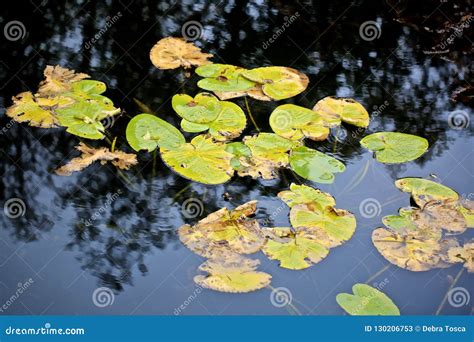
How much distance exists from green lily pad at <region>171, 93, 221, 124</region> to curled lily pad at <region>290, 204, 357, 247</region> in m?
0.55

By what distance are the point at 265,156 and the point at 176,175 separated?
1.15 ft

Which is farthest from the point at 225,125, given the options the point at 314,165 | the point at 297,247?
the point at 297,247

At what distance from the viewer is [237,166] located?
247 centimetres

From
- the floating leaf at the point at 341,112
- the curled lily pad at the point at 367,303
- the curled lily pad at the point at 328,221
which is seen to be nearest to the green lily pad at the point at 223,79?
the floating leaf at the point at 341,112

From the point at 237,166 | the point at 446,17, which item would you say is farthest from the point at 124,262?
the point at 446,17

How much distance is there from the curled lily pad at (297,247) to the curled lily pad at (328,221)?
1.0 inches

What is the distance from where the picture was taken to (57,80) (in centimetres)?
281

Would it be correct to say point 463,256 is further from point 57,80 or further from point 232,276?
point 57,80

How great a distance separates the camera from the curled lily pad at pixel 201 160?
243 cm

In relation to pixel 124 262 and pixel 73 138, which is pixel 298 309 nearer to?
pixel 124 262

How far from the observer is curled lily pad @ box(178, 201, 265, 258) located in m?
2.22

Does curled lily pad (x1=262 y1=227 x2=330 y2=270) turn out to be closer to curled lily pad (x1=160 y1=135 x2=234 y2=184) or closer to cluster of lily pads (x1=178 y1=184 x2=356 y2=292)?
cluster of lily pads (x1=178 y1=184 x2=356 y2=292)

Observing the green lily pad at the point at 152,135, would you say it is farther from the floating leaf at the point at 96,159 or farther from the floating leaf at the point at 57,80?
the floating leaf at the point at 57,80

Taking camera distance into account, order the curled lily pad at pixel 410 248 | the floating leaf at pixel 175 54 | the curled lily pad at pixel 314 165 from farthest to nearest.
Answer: the floating leaf at pixel 175 54 < the curled lily pad at pixel 314 165 < the curled lily pad at pixel 410 248
